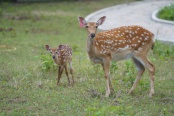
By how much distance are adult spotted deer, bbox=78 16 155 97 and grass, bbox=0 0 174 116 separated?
0.50 metres

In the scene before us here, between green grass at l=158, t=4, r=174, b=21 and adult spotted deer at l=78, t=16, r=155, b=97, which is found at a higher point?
adult spotted deer at l=78, t=16, r=155, b=97

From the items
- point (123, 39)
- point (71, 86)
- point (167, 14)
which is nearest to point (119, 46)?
point (123, 39)

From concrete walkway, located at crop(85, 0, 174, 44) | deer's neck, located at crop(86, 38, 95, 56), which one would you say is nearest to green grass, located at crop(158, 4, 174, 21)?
concrete walkway, located at crop(85, 0, 174, 44)

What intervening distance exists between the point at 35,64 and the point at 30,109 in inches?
167

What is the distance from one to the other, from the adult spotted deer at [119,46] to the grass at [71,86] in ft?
1.66

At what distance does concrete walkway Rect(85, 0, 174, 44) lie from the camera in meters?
18.4

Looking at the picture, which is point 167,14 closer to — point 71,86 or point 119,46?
point 71,86

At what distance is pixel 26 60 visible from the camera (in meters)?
13.1

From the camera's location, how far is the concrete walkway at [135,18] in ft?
60.4

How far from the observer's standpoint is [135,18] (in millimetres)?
22781

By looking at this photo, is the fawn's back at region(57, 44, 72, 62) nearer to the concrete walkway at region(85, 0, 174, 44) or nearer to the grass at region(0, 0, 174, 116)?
the grass at region(0, 0, 174, 116)

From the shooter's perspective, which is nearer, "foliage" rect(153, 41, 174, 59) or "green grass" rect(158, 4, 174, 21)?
"foliage" rect(153, 41, 174, 59)

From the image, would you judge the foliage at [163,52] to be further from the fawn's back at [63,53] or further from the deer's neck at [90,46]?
the deer's neck at [90,46]

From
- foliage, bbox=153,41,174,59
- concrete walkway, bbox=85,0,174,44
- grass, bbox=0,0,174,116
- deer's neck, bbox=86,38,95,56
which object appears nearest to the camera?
grass, bbox=0,0,174,116
